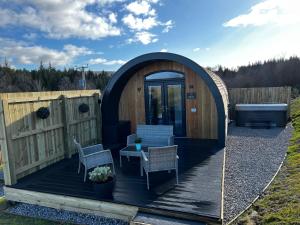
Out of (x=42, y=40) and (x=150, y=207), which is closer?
(x=150, y=207)

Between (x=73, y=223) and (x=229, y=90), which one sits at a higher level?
(x=229, y=90)

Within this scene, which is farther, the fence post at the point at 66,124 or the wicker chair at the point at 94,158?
the fence post at the point at 66,124

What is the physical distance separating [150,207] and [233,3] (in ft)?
25.6

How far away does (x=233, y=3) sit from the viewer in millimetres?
7992

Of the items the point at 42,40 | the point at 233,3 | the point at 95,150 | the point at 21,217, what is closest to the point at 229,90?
the point at 233,3

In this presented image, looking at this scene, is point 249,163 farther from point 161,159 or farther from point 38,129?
point 38,129

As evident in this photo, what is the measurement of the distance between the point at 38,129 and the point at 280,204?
5.04 m

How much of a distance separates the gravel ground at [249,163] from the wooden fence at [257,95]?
105 inches

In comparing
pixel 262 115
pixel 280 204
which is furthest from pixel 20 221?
pixel 262 115

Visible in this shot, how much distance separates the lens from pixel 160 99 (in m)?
7.95

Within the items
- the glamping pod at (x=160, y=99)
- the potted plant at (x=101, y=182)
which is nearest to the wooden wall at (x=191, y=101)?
the glamping pod at (x=160, y=99)

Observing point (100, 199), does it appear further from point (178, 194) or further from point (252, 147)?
point (252, 147)

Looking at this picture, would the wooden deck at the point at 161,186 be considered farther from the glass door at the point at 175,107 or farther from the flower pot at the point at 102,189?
the glass door at the point at 175,107

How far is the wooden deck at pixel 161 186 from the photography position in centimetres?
322
